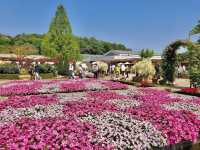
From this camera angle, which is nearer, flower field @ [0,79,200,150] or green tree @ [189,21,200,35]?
flower field @ [0,79,200,150]

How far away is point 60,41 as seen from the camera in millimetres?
56469

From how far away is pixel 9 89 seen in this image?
1611 centimetres

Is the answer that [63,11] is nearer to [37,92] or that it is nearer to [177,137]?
[37,92]

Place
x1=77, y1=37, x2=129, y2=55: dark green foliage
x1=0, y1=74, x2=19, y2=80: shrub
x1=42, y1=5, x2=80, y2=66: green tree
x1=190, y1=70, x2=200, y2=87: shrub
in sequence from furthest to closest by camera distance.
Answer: x1=77, y1=37, x2=129, y2=55: dark green foliage
x1=42, y1=5, x2=80, y2=66: green tree
x1=0, y1=74, x2=19, y2=80: shrub
x1=190, y1=70, x2=200, y2=87: shrub

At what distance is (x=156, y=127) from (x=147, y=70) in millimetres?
20454

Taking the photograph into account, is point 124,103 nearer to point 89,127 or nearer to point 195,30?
point 89,127

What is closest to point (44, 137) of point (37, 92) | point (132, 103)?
point (132, 103)

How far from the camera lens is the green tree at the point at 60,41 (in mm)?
56250

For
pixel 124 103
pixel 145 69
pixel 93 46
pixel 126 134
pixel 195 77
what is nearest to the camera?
pixel 126 134

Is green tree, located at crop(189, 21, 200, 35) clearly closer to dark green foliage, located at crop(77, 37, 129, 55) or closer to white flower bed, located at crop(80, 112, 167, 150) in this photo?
white flower bed, located at crop(80, 112, 167, 150)

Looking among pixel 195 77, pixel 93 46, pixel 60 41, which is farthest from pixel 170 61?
pixel 93 46

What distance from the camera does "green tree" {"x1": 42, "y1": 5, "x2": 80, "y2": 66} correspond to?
56.2m

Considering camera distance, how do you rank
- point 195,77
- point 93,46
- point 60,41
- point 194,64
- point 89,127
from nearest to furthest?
1. point 89,127
2. point 195,77
3. point 194,64
4. point 60,41
5. point 93,46

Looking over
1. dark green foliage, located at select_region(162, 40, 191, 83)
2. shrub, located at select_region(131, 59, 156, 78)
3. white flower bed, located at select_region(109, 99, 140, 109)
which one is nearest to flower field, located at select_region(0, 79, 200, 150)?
white flower bed, located at select_region(109, 99, 140, 109)
